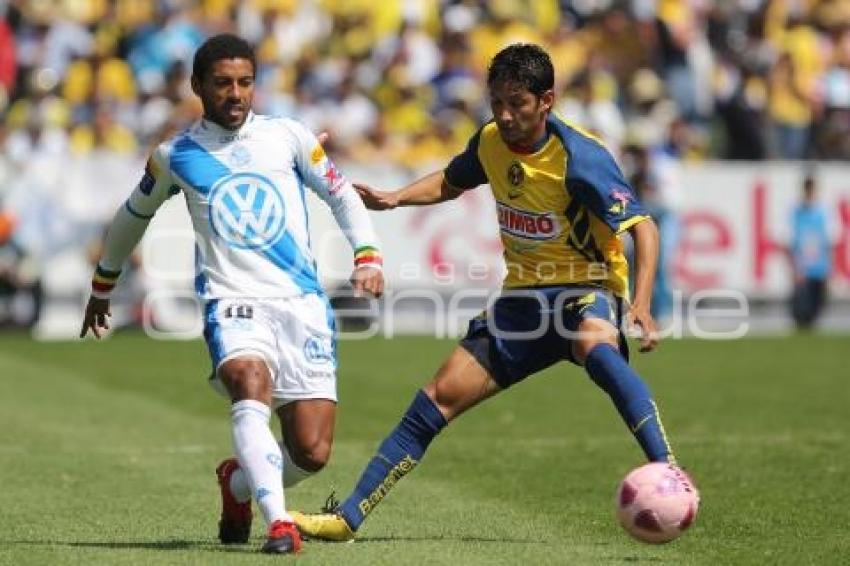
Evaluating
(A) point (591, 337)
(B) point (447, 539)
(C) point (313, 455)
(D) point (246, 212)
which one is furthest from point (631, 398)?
(D) point (246, 212)

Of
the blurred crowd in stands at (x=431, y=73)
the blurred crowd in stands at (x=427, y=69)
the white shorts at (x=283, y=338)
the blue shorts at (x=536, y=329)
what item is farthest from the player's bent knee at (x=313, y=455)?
the blurred crowd in stands at (x=427, y=69)

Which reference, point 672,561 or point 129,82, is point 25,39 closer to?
point 129,82

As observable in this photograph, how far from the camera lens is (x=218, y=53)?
8.28 m

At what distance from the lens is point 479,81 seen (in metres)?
24.7

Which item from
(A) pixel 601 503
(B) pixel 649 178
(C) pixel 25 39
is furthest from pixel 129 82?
(A) pixel 601 503

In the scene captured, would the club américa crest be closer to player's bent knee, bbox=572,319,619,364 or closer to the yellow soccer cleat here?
player's bent knee, bbox=572,319,619,364

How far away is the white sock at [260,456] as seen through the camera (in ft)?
26.2

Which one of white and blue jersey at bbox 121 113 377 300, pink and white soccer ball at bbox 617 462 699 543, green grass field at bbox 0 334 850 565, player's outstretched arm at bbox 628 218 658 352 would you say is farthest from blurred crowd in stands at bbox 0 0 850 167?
pink and white soccer ball at bbox 617 462 699 543

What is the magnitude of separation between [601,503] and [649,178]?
1316cm

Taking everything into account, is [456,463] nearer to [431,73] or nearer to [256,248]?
[256,248]

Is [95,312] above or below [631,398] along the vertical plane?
above

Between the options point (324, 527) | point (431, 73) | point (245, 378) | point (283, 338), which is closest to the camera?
point (245, 378)

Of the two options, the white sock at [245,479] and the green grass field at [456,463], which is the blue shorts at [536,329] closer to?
the green grass field at [456,463]

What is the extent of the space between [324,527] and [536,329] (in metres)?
1.26
